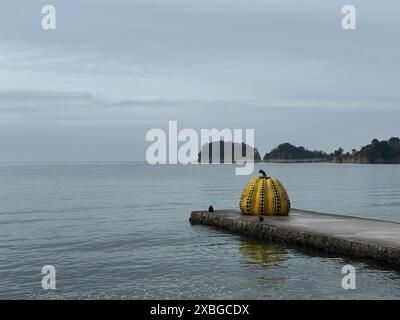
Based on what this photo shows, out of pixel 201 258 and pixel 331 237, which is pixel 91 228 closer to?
pixel 201 258

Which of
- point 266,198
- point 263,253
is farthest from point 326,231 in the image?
point 266,198

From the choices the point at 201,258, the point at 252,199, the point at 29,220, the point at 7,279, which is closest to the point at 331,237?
the point at 201,258

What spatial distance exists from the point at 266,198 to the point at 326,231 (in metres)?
7.22

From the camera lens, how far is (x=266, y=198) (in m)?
33.4

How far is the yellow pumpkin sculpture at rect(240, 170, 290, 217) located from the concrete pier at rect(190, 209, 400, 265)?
0.70 m

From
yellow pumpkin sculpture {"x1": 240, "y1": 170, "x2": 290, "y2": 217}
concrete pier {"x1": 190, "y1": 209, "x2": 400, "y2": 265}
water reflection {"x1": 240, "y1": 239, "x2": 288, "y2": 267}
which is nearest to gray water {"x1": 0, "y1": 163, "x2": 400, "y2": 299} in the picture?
water reflection {"x1": 240, "y1": 239, "x2": 288, "y2": 267}

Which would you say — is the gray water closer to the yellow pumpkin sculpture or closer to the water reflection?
the water reflection

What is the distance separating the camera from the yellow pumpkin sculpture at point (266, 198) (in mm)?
33375

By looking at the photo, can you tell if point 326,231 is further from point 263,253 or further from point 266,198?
point 266,198

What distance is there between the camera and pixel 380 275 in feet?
66.5

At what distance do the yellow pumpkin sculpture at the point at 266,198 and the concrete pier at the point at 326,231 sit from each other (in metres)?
0.70

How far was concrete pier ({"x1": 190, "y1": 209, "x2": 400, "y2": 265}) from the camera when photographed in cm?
2242

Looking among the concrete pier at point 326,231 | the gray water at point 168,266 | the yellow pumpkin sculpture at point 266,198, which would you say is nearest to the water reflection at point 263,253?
the gray water at point 168,266
